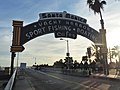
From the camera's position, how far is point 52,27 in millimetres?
33500

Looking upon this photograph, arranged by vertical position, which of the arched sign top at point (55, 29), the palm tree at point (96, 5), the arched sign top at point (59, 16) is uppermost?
the palm tree at point (96, 5)

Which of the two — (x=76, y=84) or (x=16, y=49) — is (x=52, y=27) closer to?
(x=16, y=49)

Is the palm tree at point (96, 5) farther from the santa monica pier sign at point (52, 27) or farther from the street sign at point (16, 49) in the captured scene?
the street sign at point (16, 49)

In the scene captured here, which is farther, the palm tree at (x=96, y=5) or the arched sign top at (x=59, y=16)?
the palm tree at (x=96, y=5)

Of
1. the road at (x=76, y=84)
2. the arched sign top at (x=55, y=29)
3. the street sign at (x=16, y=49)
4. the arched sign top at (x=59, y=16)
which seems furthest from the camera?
the arched sign top at (x=59, y=16)

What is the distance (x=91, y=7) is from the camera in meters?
43.4

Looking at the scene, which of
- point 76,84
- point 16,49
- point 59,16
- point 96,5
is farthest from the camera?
point 96,5

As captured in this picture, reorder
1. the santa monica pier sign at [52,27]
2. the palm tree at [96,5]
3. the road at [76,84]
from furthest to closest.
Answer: the palm tree at [96,5]
the santa monica pier sign at [52,27]
the road at [76,84]

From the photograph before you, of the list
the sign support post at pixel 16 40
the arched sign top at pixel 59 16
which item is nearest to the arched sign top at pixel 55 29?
the arched sign top at pixel 59 16

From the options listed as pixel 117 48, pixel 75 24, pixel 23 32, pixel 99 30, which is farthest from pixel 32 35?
pixel 117 48

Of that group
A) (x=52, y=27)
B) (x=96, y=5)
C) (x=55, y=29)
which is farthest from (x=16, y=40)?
(x=96, y=5)

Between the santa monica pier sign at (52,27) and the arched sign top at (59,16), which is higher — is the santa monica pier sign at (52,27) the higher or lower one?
the lower one

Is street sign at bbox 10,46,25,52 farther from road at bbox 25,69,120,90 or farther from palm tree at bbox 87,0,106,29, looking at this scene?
palm tree at bbox 87,0,106,29

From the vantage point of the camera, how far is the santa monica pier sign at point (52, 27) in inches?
1243
